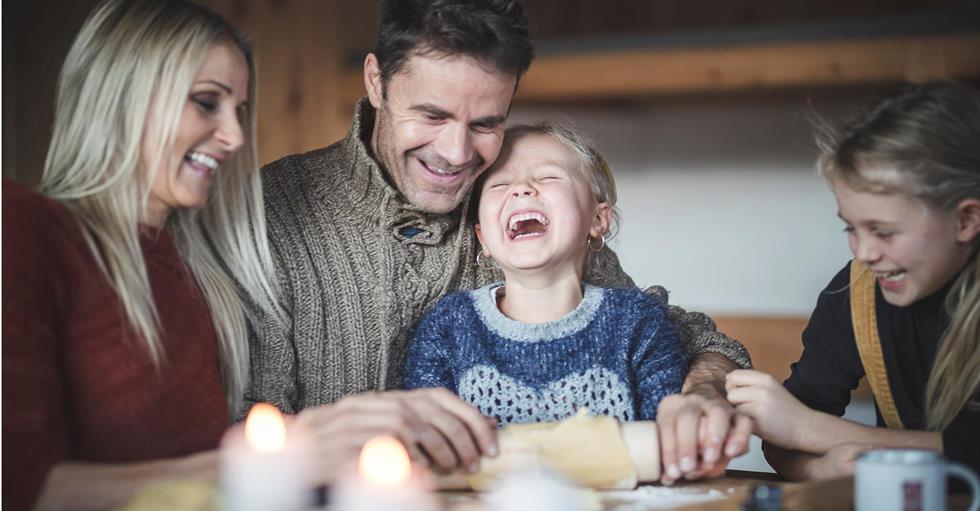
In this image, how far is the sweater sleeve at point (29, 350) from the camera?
1.08 m

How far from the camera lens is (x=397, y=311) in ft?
5.84

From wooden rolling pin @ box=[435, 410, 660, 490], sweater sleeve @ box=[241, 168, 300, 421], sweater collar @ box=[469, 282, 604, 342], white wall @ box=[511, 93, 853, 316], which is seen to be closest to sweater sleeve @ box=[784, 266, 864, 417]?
sweater collar @ box=[469, 282, 604, 342]

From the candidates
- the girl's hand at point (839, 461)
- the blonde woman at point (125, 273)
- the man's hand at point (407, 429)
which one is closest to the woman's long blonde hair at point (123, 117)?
the blonde woman at point (125, 273)

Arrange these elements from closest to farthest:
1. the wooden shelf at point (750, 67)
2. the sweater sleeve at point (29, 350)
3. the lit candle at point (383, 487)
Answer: the lit candle at point (383, 487), the sweater sleeve at point (29, 350), the wooden shelf at point (750, 67)

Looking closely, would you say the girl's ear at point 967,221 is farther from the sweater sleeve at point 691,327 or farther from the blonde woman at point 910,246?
the sweater sleeve at point 691,327

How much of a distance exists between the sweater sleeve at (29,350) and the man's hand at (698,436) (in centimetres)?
69

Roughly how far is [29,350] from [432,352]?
0.71 m

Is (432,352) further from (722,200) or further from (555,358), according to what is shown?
(722,200)

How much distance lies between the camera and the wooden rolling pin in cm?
126

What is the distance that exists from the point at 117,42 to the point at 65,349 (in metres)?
0.38

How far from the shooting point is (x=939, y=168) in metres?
1.45

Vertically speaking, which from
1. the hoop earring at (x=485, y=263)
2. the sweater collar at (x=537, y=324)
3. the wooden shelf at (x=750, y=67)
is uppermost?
the wooden shelf at (x=750, y=67)

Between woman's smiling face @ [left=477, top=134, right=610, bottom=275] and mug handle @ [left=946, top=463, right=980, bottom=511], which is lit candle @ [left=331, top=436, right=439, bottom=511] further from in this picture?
woman's smiling face @ [left=477, top=134, right=610, bottom=275]

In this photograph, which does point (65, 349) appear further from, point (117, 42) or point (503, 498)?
point (503, 498)
